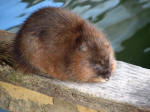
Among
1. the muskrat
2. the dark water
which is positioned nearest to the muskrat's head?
the muskrat

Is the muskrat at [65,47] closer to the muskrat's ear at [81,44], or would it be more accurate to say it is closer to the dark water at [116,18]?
the muskrat's ear at [81,44]

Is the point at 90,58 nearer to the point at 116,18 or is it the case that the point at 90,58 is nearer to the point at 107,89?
the point at 107,89

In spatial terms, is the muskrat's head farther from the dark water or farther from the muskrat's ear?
the dark water

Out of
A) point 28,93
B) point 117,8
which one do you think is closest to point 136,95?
point 28,93

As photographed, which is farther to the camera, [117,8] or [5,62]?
[117,8]

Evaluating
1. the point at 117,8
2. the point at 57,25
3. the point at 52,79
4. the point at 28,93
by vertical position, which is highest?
the point at 57,25

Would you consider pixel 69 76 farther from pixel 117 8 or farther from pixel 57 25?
pixel 117 8
